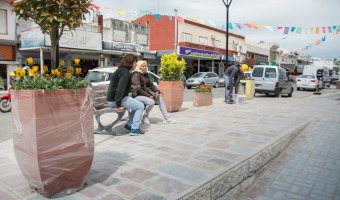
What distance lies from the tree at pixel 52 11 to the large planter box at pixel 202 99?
26.2ft

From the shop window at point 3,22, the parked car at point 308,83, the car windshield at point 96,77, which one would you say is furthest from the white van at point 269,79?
the shop window at point 3,22

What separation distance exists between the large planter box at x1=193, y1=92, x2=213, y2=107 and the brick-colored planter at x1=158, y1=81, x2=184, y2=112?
1.83 m

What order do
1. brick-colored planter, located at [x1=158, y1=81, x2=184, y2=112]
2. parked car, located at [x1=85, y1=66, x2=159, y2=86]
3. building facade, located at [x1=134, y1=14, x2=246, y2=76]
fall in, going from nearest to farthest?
brick-colored planter, located at [x1=158, y1=81, x2=184, y2=112] < parked car, located at [x1=85, y1=66, x2=159, y2=86] < building facade, located at [x1=134, y1=14, x2=246, y2=76]

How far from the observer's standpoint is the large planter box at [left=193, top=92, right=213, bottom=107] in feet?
35.3

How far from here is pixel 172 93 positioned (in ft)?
28.7

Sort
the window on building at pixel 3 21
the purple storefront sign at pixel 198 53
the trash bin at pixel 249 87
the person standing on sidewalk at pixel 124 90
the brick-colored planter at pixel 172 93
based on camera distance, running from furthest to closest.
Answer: the purple storefront sign at pixel 198 53
the window on building at pixel 3 21
the trash bin at pixel 249 87
the brick-colored planter at pixel 172 93
the person standing on sidewalk at pixel 124 90

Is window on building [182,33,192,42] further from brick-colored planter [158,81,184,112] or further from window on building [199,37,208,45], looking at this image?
brick-colored planter [158,81,184,112]

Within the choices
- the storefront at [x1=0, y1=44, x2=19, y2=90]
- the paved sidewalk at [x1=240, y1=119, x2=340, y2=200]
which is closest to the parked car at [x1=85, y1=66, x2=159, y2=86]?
the paved sidewalk at [x1=240, y1=119, x2=340, y2=200]

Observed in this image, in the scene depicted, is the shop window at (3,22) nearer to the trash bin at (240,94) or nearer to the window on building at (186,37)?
the trash bin at (240,94)

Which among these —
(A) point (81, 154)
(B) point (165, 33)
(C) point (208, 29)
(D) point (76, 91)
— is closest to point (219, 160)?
(A) point (81, 154)

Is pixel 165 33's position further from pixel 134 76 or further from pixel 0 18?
pixel 134 76

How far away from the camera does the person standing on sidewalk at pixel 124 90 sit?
5312 millimetres

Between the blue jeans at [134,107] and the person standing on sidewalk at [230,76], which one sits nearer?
the blue jeans at [134,107]

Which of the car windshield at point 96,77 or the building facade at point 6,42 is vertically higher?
the building facade at point 6,42
